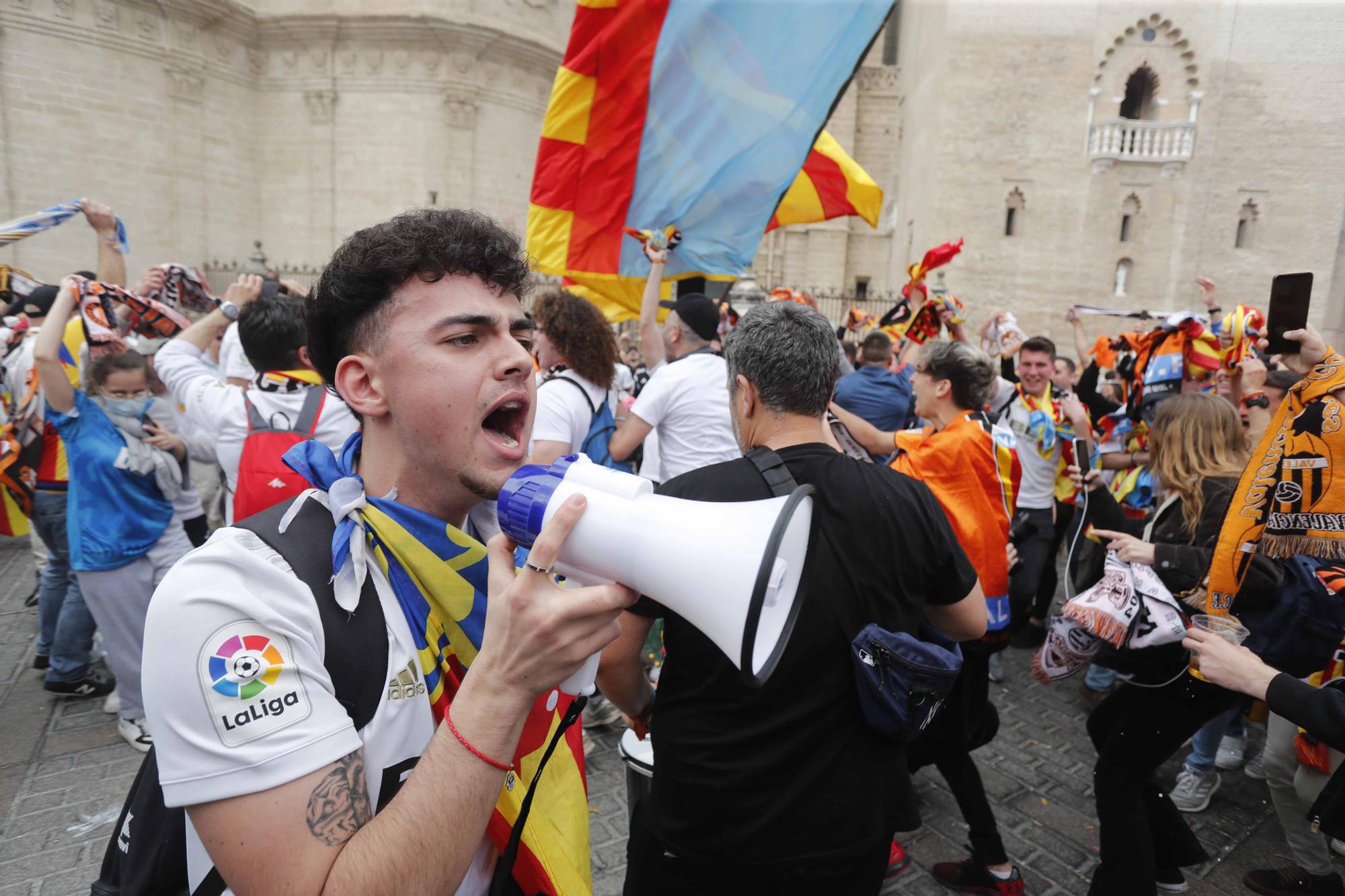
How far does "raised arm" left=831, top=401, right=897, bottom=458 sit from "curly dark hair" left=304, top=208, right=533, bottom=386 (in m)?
3.94

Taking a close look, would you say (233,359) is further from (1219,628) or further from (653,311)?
(1219,628)

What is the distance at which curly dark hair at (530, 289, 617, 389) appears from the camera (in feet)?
13.6

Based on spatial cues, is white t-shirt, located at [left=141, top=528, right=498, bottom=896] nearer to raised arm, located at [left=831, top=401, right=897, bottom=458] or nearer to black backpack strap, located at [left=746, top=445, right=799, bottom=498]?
black backpack strap, located at [left=746, top=445, right=799, bottom=498]

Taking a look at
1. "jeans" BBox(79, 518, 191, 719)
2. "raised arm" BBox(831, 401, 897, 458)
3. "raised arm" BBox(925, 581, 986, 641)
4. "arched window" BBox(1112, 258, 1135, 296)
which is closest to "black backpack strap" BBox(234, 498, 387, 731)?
"raised arm" BBox(925, 581, 986, 641)

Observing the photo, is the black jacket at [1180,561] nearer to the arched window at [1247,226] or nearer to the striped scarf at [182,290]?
the striped scarf at [182,290]

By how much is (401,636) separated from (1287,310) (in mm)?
3577

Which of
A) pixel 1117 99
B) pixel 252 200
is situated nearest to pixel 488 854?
pixel 252 200

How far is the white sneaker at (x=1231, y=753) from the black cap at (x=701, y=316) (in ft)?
13.2

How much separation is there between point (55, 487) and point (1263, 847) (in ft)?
23.5

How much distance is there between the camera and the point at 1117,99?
23203 millimetres

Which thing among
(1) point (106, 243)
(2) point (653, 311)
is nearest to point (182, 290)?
(1) point (106, 243)

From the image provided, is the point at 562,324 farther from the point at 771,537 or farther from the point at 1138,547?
the point at 771,537

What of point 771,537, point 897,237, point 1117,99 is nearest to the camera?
point 771,537

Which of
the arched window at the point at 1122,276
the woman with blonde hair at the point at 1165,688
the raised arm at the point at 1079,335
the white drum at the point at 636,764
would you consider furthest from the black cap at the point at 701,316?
the arched window at the point at 1122,276
